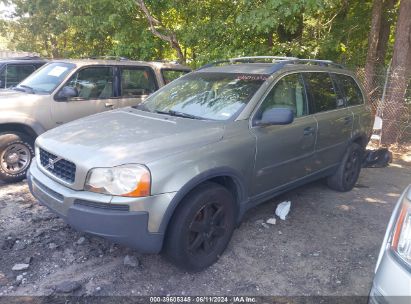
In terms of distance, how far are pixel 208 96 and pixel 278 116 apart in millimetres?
854

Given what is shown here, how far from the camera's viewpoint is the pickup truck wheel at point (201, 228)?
3035 mm

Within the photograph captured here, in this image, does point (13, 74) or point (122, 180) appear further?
point (13, 74)

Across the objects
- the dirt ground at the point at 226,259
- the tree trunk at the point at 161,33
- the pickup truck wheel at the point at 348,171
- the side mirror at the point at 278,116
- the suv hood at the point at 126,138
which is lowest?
the dirt ground at the point at 226,259

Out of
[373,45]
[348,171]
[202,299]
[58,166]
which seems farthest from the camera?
[373,45]

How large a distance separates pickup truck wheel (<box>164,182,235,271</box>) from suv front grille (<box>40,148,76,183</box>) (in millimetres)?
919

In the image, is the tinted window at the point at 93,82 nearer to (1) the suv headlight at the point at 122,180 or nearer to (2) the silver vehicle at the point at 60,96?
(2) the silver vehicle at the point at 60,96

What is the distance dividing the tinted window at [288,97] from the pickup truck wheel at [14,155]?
11.5ft

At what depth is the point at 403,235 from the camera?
2.02 m

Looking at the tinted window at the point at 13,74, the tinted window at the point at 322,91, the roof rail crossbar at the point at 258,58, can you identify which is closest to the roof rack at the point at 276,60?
the roof rail crossbar at the point at 258,58

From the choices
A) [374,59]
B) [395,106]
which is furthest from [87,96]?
[374,59]

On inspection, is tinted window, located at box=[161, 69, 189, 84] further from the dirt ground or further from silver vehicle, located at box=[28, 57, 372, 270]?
the dirt ground

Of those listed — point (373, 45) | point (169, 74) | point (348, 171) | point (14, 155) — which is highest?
point (373, 45)

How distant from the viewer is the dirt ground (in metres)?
3.13

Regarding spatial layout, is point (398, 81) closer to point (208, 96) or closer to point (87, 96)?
point (208, 96)
